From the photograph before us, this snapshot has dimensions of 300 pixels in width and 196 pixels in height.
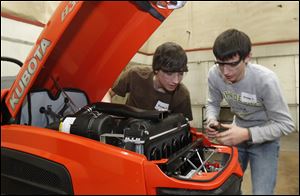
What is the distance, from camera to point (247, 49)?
93 cm

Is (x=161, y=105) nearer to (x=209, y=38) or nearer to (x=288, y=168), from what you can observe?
(x=209, y=38)

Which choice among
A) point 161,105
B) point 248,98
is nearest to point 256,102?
point 248,98

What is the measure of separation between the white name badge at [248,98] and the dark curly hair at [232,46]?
21 centimetres

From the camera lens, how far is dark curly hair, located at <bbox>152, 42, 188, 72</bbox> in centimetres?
105

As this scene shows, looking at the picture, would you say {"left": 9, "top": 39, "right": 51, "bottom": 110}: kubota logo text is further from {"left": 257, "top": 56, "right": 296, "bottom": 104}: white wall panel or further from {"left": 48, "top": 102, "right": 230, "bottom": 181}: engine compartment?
{"left": 257, "top": 56, "right": 296, "bottom": 104}: white wall panel

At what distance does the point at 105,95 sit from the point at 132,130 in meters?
0.50

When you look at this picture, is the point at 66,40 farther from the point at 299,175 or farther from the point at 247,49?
the point at 299,175

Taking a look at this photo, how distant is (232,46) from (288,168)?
1.03 m

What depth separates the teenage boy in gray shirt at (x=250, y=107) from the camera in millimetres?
931

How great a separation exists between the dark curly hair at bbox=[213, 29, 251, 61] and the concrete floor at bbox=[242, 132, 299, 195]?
59 cm

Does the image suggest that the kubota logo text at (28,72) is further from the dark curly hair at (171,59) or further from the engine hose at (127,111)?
the dark curly hair at (171,59)

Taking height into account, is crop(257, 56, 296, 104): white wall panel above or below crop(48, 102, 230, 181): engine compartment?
above

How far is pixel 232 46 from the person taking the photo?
2.96 feet

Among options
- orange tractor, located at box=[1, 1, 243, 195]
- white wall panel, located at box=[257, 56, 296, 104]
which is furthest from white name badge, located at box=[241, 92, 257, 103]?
white wall panel, located at box=[257, 56, 296, 104]
